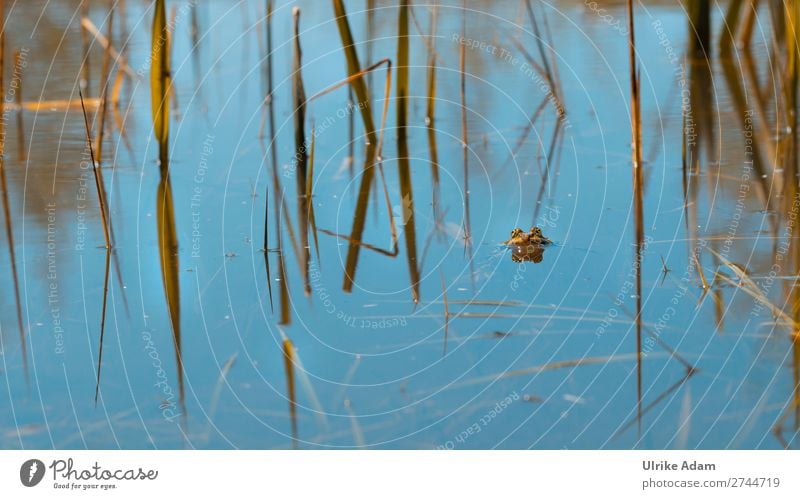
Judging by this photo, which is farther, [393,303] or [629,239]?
[629,239]

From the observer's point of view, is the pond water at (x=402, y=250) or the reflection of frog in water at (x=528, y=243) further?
the reflection of frog in water at (x=528, y=243)

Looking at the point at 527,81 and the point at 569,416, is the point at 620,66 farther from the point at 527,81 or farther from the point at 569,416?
the point at 569,416

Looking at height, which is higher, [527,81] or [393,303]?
[527,81]

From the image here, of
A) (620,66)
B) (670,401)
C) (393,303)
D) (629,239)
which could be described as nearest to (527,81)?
(620,66)

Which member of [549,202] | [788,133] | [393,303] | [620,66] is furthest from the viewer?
[620,66]
